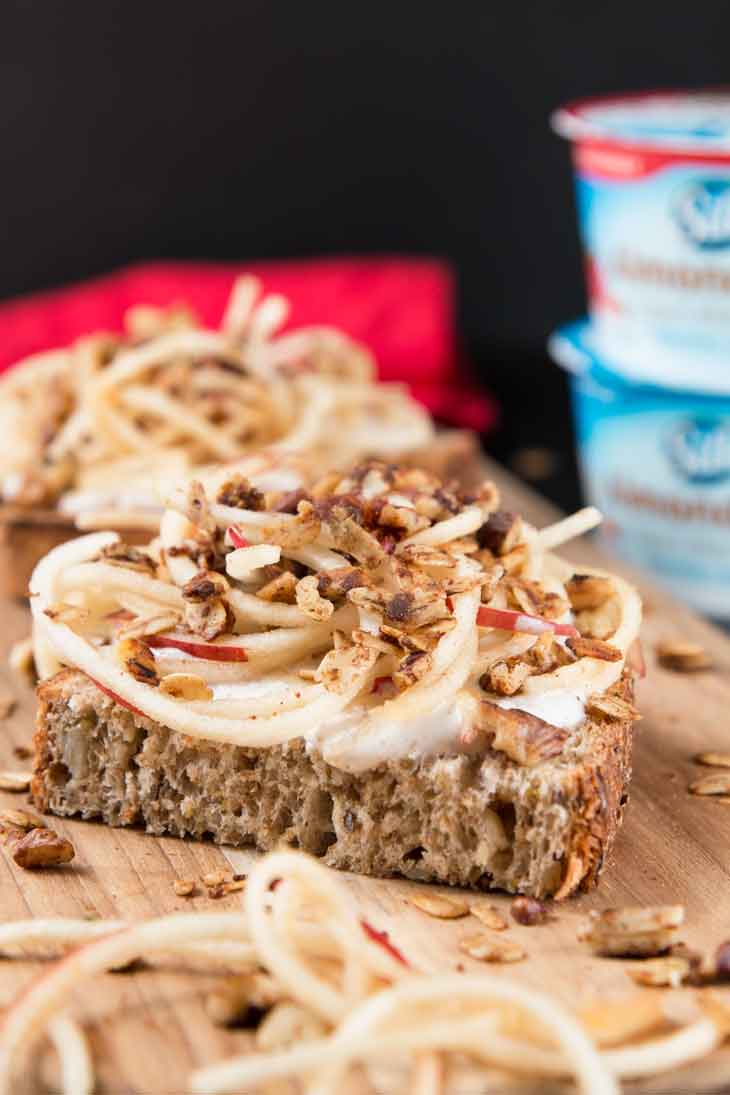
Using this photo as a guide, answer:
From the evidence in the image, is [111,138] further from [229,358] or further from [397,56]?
[229,358]

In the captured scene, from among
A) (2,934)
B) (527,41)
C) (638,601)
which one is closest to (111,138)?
(527,41)

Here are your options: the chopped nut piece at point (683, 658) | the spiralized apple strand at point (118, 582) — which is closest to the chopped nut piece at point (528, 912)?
the spiralized apple strand at point (118, 582)

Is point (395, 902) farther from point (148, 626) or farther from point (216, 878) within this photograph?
point (148, 626)

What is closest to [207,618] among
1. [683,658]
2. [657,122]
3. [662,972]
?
[662,972]

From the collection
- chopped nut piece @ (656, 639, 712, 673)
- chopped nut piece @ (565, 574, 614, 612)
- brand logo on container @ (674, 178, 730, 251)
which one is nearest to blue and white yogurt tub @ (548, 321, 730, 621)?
brand logo on container @ (674, 178, 730, 251)

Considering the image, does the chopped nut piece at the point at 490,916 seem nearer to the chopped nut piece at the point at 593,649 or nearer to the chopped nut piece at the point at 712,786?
the chopped nut piece at the point at 593,649

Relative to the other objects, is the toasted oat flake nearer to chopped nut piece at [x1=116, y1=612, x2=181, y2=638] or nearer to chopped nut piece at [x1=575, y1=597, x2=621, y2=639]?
chopped nut piece at [x1=116, y1=612, x2=181, y2=638]

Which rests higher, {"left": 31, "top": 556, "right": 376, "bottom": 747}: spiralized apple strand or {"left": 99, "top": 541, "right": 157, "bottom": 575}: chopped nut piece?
{"left": 99, "top": 541, "right": 157, "bottom": 575}: chopped nut piece
